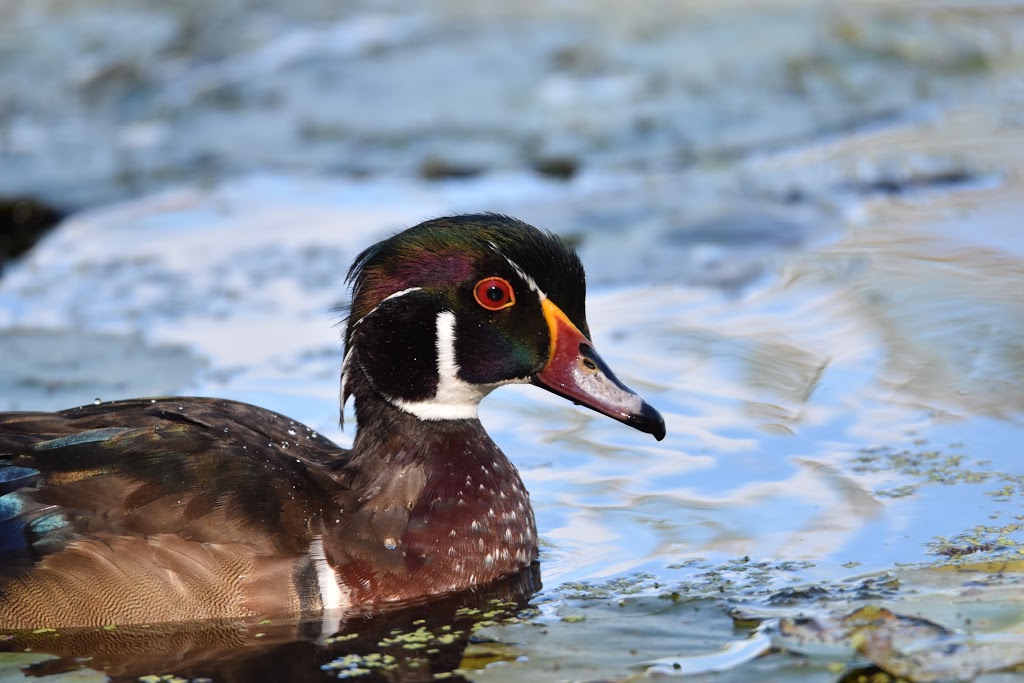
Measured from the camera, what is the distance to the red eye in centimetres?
641

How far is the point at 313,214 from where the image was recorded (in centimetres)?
1223

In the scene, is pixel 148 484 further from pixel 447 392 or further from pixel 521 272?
pixel 521 272

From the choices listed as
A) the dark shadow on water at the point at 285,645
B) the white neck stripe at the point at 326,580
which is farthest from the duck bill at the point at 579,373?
the white neck stripe at the point at 326,580

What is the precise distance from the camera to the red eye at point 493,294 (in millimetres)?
6414

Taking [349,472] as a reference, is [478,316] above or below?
above

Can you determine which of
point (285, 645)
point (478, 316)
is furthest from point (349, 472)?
point (285, 645)

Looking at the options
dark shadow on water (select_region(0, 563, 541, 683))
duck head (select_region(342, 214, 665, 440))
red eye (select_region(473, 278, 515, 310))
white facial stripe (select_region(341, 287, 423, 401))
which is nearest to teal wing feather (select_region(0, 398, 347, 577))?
dark shadow on water (select_region(0, 563, 541, 683))

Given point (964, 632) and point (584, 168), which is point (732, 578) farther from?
point (584, 168)

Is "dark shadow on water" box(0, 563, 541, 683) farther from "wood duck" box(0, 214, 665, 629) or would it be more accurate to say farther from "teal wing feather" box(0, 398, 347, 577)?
"teal wing feather" box(0, 398, 347, 577)

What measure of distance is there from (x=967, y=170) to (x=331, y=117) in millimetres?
5839

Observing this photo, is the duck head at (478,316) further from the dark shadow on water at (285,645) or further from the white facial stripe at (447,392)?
the dark shadow on water at (285,645)

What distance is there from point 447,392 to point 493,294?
49 cm

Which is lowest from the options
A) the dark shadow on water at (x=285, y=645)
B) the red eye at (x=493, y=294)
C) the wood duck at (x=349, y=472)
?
the dark shadow on water at (x=285, y=645)

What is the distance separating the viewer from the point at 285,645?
579 centimetres
